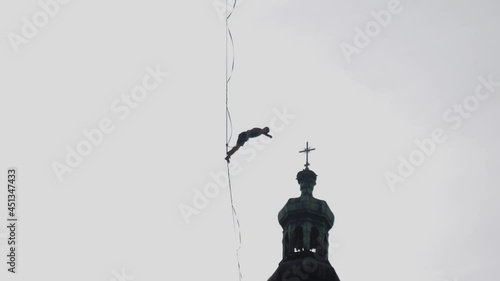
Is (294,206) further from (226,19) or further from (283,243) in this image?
(226,19)

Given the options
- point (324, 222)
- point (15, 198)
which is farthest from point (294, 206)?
point (15, 198)

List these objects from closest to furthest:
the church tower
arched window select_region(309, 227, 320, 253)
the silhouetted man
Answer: the silhouetted man, the church tower, arched window select_region(309, 227, 320, 253)

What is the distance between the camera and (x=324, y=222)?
40.3m

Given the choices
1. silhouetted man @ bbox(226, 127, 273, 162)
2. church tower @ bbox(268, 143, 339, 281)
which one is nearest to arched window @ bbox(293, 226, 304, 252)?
church tower @ bbox(268, 143, 339, 281)

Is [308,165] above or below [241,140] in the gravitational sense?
above

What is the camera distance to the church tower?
36312 millimetres

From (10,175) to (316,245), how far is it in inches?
622

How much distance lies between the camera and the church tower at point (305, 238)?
3631cm

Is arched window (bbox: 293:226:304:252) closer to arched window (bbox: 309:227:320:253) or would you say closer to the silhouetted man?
arched window (bbox: 309:227:320:253)

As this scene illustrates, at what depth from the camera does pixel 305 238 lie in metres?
39.0

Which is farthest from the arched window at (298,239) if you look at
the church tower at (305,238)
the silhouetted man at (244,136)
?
the silhouetted man at (244,136)

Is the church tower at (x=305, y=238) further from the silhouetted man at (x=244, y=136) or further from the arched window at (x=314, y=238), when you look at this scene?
the silhouetted man at (x=244, y=136)

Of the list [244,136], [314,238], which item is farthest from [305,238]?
[244,136]

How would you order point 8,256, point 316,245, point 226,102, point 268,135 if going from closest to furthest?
1. point 268,135
2. point 226,102
3. point 8,256
4. point 316,245
